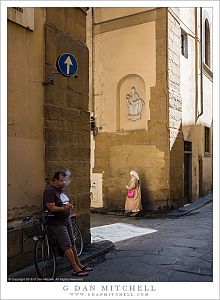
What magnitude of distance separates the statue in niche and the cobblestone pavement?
3.33m

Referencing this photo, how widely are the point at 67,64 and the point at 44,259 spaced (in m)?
2.60

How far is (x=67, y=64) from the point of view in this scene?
5.22m

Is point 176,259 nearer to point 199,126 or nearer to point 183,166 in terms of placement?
point 183,166

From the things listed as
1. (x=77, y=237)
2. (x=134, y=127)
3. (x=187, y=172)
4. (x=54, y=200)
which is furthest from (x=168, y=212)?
(x=54, y=200)

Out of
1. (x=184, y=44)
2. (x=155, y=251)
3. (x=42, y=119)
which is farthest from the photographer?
(x=184, y=44)

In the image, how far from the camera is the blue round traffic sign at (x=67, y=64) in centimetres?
513

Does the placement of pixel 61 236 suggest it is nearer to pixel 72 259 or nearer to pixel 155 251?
pixel 72 259

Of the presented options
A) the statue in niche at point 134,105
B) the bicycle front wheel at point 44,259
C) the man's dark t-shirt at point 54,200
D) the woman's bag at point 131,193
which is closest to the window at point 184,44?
the statue in niche at point 134,105

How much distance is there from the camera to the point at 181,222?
920 cm

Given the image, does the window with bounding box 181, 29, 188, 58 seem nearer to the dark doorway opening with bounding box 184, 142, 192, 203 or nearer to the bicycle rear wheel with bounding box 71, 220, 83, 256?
the dark doorway opening with bounding box 184, 142, 192, 203

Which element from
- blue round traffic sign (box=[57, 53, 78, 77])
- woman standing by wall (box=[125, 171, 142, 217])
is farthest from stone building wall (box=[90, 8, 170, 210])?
blue round traffic sign (box=[57, 53, 78, 77])

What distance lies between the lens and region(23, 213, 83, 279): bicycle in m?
4.41

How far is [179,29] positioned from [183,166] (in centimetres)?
436

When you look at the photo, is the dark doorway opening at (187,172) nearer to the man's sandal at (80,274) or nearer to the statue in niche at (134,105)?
the statue in niche at (134,105)
